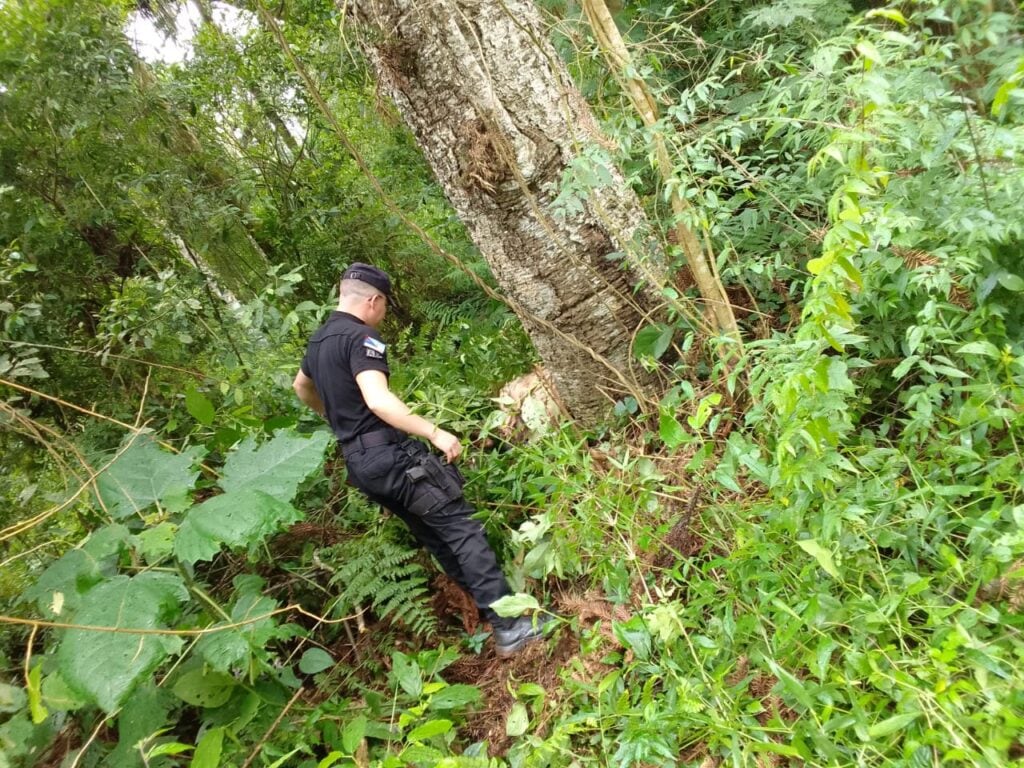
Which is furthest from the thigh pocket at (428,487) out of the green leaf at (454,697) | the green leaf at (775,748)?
the green leaf at (775,748)

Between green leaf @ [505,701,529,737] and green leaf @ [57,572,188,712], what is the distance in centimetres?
120

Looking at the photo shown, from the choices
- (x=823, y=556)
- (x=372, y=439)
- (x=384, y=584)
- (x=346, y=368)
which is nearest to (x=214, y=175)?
(x=346, y=368)

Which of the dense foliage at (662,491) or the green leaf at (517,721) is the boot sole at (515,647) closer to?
the dense foliage at (662,491)

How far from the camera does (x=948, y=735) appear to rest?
129 cm

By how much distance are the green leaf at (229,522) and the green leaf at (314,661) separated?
0.83 metres

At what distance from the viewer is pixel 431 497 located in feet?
8.96

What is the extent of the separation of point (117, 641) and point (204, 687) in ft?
1.97

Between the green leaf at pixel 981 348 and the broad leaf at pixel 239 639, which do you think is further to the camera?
the broad leaf at pixel 239 639

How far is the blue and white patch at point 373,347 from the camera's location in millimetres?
2711

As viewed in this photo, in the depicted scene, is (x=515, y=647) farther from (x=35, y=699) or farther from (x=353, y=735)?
(x=35, y=699)

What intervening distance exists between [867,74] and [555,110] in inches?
56.8

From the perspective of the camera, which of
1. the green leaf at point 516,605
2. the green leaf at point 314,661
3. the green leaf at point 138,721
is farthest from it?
the green leaf at point 314,661

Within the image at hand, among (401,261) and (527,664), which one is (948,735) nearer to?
(527,664)

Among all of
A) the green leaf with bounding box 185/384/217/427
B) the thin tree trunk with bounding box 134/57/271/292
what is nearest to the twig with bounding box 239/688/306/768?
the green leaf with bounding box 185/384/217/427
